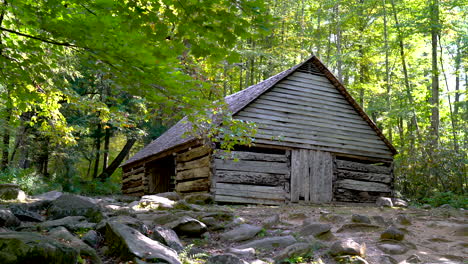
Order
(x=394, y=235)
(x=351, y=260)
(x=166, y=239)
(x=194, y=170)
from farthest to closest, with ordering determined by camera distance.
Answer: (x=194, y=170)
(x=394, y=235)
(x=166, y=239)
(x=351, y=260)

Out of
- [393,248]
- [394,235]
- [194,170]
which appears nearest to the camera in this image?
[393,248]

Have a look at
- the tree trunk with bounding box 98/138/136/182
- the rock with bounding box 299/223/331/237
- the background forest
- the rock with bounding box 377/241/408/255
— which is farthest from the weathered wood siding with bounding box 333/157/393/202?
the tree trunk with bounding box 98/138/136/182

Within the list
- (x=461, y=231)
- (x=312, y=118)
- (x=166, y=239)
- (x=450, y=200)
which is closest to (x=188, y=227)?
(x=166, y=239)

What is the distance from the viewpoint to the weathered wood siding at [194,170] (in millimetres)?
12656

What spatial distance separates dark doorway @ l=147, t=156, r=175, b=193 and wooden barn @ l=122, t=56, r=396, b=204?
2643 millimetres

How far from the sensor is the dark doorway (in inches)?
731

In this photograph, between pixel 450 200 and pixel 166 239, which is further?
pixel 450 200

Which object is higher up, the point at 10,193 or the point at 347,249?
the point at 10,193

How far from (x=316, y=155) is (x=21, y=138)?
11532 millimetres

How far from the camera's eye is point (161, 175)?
19422mm

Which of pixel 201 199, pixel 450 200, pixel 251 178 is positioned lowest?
pixel 450 200

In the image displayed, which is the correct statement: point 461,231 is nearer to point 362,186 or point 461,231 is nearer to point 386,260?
point 386,260

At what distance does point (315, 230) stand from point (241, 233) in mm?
1283

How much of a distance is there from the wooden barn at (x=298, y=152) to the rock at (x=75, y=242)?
7.12m
